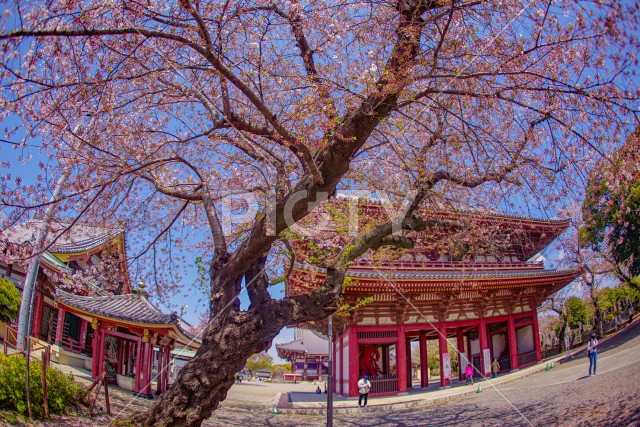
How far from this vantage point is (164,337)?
48.0 ft

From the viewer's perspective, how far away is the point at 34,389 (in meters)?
6.62

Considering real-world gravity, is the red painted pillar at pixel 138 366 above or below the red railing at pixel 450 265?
below

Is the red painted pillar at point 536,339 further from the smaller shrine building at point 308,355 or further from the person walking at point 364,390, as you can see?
the smaller shrine building at point 308,355

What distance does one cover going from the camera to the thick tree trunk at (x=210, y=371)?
15.2ft

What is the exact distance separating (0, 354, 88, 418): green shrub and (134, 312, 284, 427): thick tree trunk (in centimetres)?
274

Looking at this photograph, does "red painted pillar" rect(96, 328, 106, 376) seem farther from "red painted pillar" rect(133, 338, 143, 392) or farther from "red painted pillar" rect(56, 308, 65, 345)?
"red painted pillar" rect(56, 308, 65, 345)

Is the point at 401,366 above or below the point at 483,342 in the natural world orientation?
below

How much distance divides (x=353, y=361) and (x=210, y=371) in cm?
1022

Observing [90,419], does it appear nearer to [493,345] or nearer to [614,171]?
[614,171]

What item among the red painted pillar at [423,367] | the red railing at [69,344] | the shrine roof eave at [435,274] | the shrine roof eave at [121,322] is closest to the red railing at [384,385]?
the red painted pillar at [423,367]

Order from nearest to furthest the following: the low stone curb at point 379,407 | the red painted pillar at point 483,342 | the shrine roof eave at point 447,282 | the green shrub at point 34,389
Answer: the green shrub at point 34,389 → the low stone curb at point 379,407 → the shrine roof eave at point 447,282 → the red painted pillar at point 483,342

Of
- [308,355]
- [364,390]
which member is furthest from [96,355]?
[308,355]

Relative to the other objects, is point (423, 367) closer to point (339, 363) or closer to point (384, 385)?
point (384, 385)

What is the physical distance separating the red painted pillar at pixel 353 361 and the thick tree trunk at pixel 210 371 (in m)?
9.70
